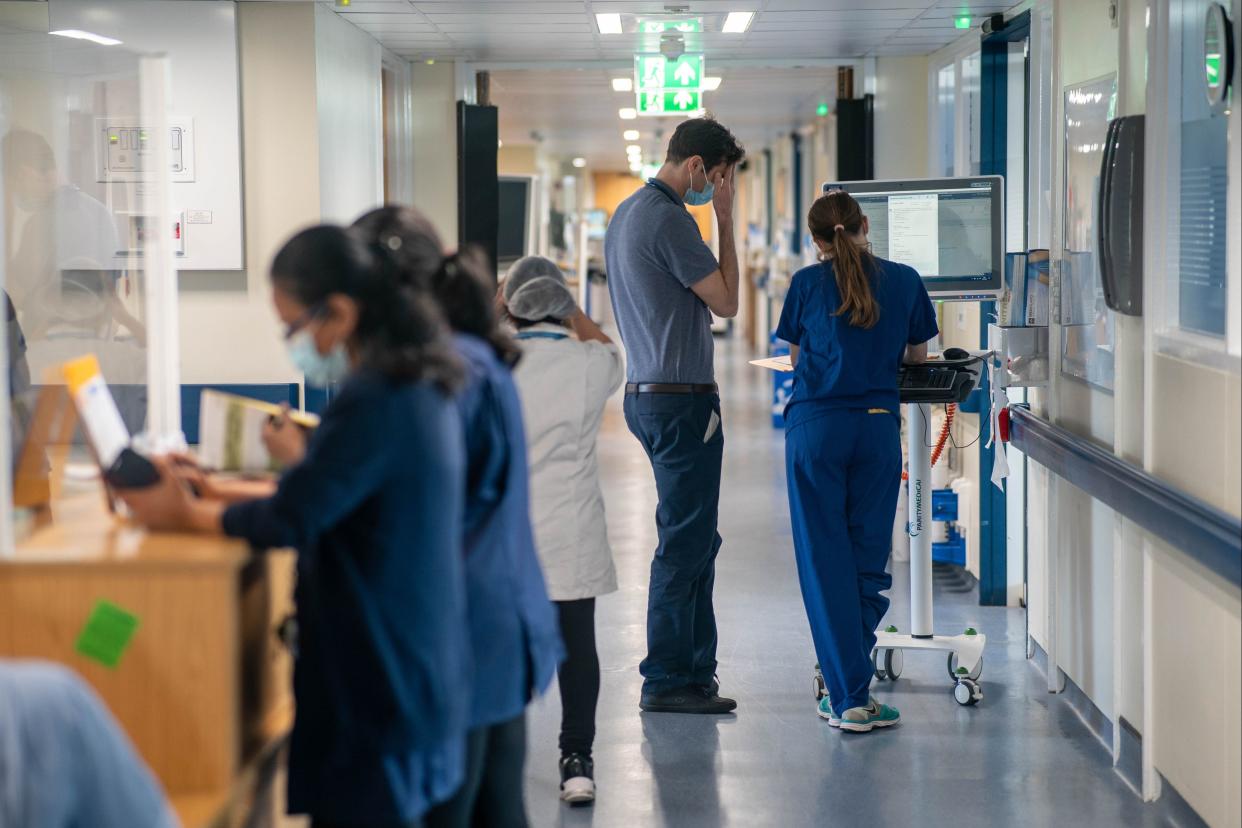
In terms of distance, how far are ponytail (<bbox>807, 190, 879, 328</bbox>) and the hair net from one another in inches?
39.9

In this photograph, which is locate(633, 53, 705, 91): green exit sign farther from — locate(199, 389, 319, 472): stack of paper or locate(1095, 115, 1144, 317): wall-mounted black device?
locate(199, 389, 319, 472): stack of paper

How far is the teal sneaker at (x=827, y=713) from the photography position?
170 inches

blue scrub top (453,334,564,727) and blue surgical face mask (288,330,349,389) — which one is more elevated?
blue surgical face mask (288,330,349,389)

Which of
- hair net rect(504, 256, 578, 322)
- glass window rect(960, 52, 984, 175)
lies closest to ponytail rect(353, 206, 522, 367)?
hair net rect(504, 256, 578, 322)

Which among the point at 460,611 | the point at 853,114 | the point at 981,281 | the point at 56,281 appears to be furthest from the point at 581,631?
the point at 853,114

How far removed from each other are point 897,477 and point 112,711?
267cm

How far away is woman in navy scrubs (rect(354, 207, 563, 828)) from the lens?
7.07ft

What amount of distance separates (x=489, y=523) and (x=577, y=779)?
1.68 metres

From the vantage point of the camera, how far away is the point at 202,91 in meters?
5.69

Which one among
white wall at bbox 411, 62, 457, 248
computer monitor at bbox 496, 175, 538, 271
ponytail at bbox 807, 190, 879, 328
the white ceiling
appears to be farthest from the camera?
computer monitor at bbox 496, 175, 538, 271

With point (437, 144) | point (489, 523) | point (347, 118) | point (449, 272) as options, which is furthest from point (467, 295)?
point (437, 144)

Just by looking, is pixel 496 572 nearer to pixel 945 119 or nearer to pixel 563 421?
pixel 563 421

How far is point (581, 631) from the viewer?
351 cm

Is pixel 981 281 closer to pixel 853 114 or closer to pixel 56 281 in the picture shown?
pixel 853 114
